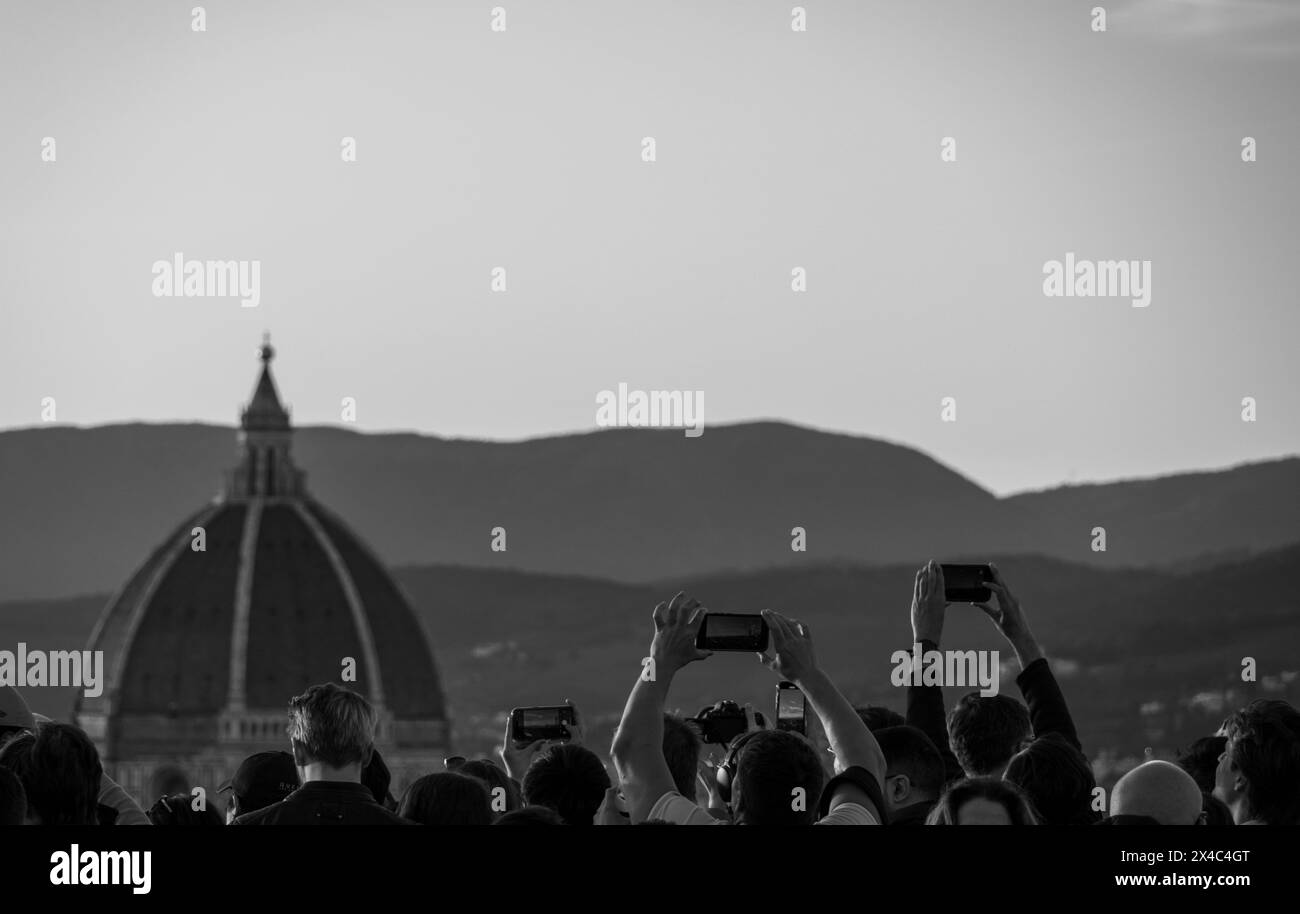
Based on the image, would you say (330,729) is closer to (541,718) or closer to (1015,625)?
(541,718)

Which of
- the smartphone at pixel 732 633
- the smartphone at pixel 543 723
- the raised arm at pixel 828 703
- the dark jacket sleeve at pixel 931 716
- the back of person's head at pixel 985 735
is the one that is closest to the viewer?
the raised arm at pixel 828 703

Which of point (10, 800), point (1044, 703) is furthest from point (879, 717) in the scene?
point (10, 800)

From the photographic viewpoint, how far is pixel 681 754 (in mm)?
13188

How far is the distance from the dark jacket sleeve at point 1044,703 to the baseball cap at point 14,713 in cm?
461

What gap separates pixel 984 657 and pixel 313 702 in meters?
4.31

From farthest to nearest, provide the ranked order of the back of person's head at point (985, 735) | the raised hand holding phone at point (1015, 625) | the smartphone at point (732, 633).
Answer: the raised hand holding phone at point (1015, 625) → the back of person's head at point (985, 735) → the smartphone at point (732, 633)

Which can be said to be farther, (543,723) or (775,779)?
(543,723)

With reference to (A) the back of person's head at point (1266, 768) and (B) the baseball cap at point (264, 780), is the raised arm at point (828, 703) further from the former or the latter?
(B) the baseball cap at point (264, 780)

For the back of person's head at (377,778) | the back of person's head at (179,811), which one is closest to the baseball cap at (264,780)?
the back of person's head at (179,811)

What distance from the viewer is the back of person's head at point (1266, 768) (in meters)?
11.7

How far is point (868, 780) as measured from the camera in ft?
37.3

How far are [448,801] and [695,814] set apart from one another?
1347 millimetres
